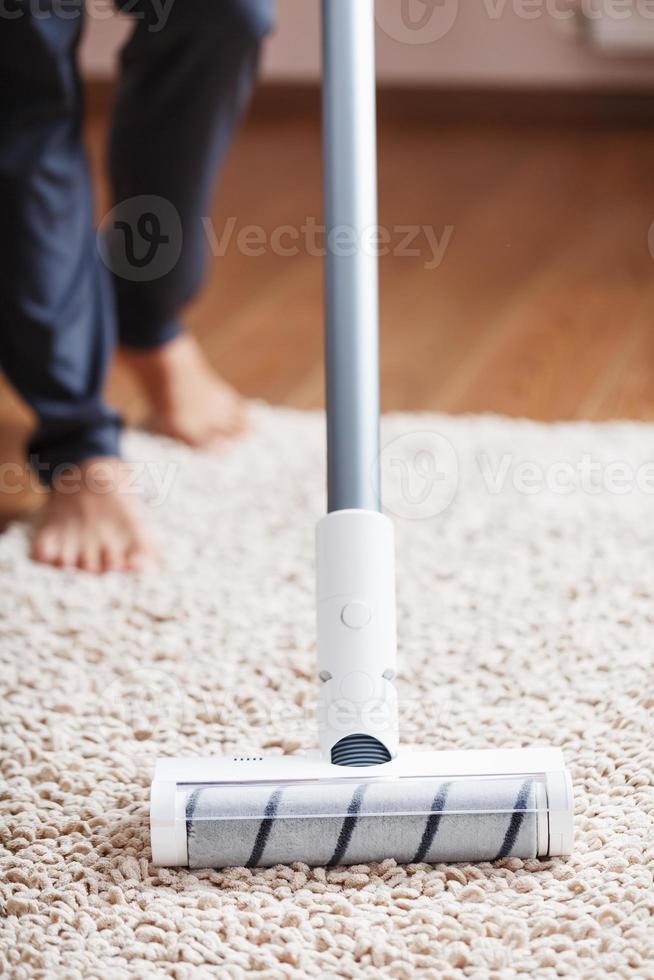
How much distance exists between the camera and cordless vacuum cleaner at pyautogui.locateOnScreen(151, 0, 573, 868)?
696 mm

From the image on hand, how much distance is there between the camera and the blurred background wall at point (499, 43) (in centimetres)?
248

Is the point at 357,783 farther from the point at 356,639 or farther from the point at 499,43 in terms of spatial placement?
the point at 499,43

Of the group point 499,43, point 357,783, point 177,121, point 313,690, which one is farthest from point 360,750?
point 499,43

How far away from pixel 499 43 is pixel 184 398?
1578 millimetres

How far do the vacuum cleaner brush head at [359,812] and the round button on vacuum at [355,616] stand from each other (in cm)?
8

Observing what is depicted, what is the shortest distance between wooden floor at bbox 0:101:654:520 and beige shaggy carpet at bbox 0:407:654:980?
0.45 feet

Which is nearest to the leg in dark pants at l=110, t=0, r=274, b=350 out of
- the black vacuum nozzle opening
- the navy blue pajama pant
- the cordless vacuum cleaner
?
the navy blue pajama pant

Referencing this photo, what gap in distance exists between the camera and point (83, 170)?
1195 millimetres

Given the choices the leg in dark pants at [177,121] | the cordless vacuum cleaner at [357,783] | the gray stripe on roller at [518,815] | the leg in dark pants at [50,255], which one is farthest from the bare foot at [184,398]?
the gray stripe on roller at [518,815]

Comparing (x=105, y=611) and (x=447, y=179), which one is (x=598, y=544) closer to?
(x=105, y=611)

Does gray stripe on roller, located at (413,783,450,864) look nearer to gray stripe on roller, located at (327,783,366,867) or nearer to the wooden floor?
gray stripe on roller, located at (327,783,366,867)

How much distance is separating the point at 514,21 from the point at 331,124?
6.47ft

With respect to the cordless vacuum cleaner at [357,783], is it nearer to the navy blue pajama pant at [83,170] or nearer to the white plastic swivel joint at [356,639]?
the white plastic swivel joint at [356,639]

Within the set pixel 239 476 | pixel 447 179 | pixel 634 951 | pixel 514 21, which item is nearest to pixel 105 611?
pixel 239 476
